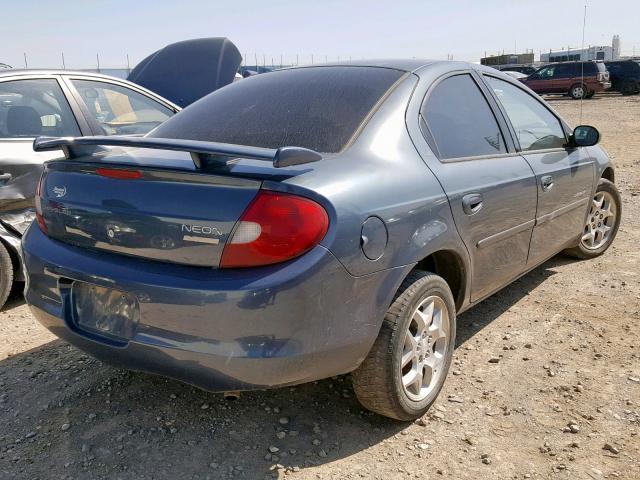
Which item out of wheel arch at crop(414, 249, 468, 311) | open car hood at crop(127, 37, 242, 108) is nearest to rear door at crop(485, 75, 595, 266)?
wheel arch at crop(414, 249, 468, 311)

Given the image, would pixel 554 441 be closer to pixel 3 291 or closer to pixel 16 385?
pixel 16 385

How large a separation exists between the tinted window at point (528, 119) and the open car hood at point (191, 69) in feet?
15.4

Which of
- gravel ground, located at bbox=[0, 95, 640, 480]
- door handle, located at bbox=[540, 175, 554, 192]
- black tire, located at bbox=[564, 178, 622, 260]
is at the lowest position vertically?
gravel ground, located at bbox=[0, 95, 640, 480]

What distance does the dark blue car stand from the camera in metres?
2.12

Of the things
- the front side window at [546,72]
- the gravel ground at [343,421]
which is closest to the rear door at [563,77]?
the front side window at [546,72]

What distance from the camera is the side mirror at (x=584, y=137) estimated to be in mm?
4121

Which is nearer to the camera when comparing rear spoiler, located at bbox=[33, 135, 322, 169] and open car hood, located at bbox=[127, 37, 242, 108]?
rear spoiler, located at bbox=[33, 135, 322, 169]

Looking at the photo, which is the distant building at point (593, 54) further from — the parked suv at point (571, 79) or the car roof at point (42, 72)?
the car roof at point (42, 72)

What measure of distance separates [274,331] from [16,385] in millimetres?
1757

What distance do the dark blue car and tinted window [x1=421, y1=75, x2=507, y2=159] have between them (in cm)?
1

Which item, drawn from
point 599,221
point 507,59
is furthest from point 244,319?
point 507,59

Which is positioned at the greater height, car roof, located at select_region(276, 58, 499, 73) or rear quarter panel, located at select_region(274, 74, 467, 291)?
car roof, located at select_region(276, 58, 499, 73)

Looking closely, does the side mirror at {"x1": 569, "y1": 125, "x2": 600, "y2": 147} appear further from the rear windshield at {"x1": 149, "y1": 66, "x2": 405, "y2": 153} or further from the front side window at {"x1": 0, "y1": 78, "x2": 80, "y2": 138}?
the front side window at {"x1": 0, "y1": 78, "x2": 80, "y2": 138}

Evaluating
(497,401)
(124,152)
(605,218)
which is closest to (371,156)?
(124,152)
